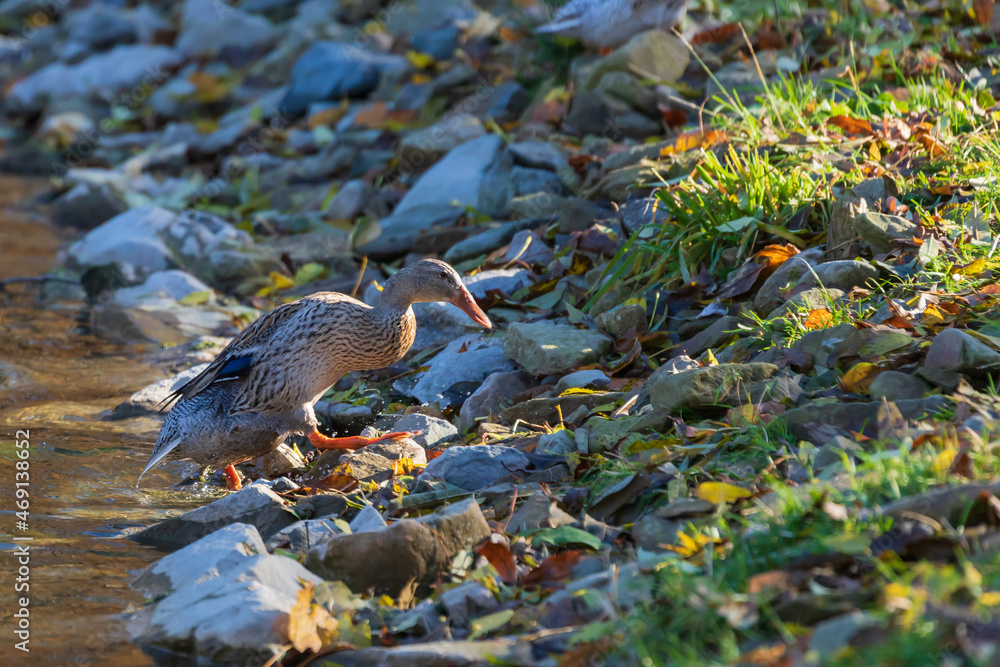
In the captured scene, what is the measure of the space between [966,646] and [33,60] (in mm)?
17586

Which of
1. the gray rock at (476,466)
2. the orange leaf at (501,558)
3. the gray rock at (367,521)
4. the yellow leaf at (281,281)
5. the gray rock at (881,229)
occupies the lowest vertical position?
the yellow leaf at (281,281)

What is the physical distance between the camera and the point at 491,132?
8.05 meters

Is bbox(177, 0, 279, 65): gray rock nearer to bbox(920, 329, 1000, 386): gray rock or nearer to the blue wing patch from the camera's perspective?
the blue wing patch

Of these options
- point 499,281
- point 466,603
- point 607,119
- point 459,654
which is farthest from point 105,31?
point 459,654

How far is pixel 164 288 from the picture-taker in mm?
7418

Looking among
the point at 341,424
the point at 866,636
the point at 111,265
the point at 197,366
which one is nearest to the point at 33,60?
the point at 111,265

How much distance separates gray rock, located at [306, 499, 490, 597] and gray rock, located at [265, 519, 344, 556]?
0.29 metres

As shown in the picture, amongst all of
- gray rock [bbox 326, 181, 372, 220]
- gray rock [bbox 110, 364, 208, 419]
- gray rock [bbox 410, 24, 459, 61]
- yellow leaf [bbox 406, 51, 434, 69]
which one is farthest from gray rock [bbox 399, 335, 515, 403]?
gray rock [bbox 410, 24, 459, 61]

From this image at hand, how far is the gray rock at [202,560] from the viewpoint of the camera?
3.23 meters

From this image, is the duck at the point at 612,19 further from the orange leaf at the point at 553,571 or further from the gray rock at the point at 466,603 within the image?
the gray rock at the point at 466,603

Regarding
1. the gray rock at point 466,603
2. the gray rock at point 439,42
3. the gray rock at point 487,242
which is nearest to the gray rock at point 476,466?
the gray rock at point 466,603

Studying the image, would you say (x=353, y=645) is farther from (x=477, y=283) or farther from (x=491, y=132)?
(x=491, y=132)

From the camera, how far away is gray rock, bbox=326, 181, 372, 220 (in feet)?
26.6

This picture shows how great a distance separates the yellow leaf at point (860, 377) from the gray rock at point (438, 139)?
4.98 m
